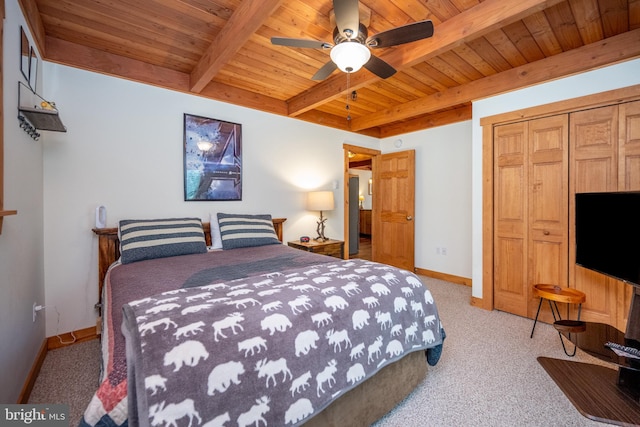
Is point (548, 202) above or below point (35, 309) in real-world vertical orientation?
above

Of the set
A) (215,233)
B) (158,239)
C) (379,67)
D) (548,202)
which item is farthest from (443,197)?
(158,239)

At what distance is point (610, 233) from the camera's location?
1.64 m

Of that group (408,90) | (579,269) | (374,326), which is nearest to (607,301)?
(579,269)

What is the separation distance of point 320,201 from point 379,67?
1.99 meters

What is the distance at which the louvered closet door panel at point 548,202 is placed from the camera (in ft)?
8.61

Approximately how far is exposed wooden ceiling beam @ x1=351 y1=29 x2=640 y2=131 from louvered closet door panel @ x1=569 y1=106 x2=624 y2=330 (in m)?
0.43

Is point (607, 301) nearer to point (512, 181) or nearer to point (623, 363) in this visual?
point (512, 181)

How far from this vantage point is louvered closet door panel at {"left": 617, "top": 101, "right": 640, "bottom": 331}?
7.45 feet

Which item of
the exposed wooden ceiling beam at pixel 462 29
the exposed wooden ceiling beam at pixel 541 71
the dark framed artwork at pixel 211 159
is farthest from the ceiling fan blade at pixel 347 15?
the exposed wooden ceiling beam at pixel 541 71

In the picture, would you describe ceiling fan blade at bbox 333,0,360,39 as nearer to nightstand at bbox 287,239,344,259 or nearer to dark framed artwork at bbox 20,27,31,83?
dark framed artwork at bbox 20,27,31,83

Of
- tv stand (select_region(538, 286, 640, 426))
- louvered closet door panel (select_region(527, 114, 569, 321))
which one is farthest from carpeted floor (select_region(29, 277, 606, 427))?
louvered closet door panel (select_region(527, 114, 569, 321))

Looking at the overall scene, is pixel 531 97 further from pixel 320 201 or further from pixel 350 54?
pixel 320 201

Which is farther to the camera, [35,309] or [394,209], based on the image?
[394,209]

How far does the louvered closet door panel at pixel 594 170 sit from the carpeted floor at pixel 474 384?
1.58 ft
